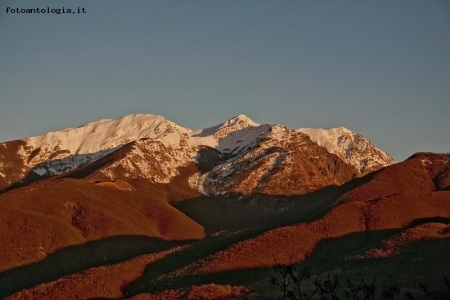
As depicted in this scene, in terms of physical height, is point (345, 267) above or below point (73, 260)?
below

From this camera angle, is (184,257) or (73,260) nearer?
(184,257)

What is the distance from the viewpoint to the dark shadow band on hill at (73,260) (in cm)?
15912

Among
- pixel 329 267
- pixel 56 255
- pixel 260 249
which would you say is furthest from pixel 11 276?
pixel 329 267

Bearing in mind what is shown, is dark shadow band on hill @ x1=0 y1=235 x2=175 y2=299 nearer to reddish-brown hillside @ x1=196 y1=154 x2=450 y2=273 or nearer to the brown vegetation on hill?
the brown vegetation on hill

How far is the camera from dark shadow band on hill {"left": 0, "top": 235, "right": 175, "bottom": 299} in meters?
159

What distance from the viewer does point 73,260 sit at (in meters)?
176

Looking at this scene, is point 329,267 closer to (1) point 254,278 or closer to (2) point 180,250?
(1) point 254,278

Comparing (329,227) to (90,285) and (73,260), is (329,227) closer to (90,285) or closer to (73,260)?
(90,285)

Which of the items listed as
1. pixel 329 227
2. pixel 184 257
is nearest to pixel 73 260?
pixel 184 257

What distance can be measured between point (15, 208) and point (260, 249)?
81.2 m

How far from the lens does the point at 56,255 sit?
575ft

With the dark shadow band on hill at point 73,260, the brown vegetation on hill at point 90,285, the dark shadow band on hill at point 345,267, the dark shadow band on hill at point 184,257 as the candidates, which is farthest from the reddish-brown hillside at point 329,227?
the dark shadow band on hill at point 73,260

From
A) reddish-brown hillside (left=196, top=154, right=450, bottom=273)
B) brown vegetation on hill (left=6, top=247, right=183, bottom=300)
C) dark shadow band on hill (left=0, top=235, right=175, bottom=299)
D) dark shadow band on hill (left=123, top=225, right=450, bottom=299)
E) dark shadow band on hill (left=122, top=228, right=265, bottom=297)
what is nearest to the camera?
dark shadow band on hill (left=123, top=225, right=450, bottom=299)

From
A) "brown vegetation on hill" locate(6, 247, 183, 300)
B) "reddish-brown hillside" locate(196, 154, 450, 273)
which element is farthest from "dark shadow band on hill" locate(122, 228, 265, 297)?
"reddish-brown hillside" locate(196, 154, 450, 273)
